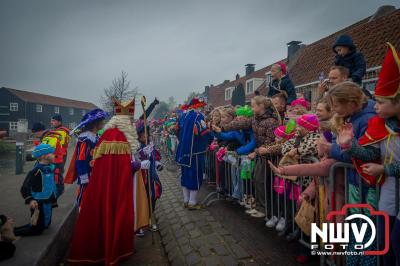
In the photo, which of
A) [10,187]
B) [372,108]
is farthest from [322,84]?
[10,187]

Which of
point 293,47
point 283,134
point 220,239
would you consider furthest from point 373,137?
point 293,47

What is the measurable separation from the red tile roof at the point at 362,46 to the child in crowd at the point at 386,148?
1386 cm

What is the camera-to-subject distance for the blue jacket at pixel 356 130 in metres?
2.43

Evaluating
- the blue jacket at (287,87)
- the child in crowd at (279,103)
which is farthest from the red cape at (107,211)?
the blue jacket at (287,87)

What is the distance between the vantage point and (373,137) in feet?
7.19

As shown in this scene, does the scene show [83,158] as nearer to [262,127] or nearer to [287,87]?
[262,127]

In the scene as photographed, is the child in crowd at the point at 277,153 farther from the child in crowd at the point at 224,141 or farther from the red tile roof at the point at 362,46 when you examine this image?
the red tile roof at the point at 362,46

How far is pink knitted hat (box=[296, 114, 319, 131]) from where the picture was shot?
10.8 ft

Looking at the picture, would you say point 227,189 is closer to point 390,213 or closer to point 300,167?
point 300,167

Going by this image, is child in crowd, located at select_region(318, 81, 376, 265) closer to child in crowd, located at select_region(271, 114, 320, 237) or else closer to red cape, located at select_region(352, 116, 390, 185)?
red cape, located at select_region(352, 116, 390, 185)

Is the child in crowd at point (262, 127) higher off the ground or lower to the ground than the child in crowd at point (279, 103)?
lower

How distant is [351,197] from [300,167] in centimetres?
52

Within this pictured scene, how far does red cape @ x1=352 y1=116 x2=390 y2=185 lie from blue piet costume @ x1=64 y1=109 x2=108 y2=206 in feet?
12.5

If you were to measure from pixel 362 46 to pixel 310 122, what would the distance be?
15.8 meters
